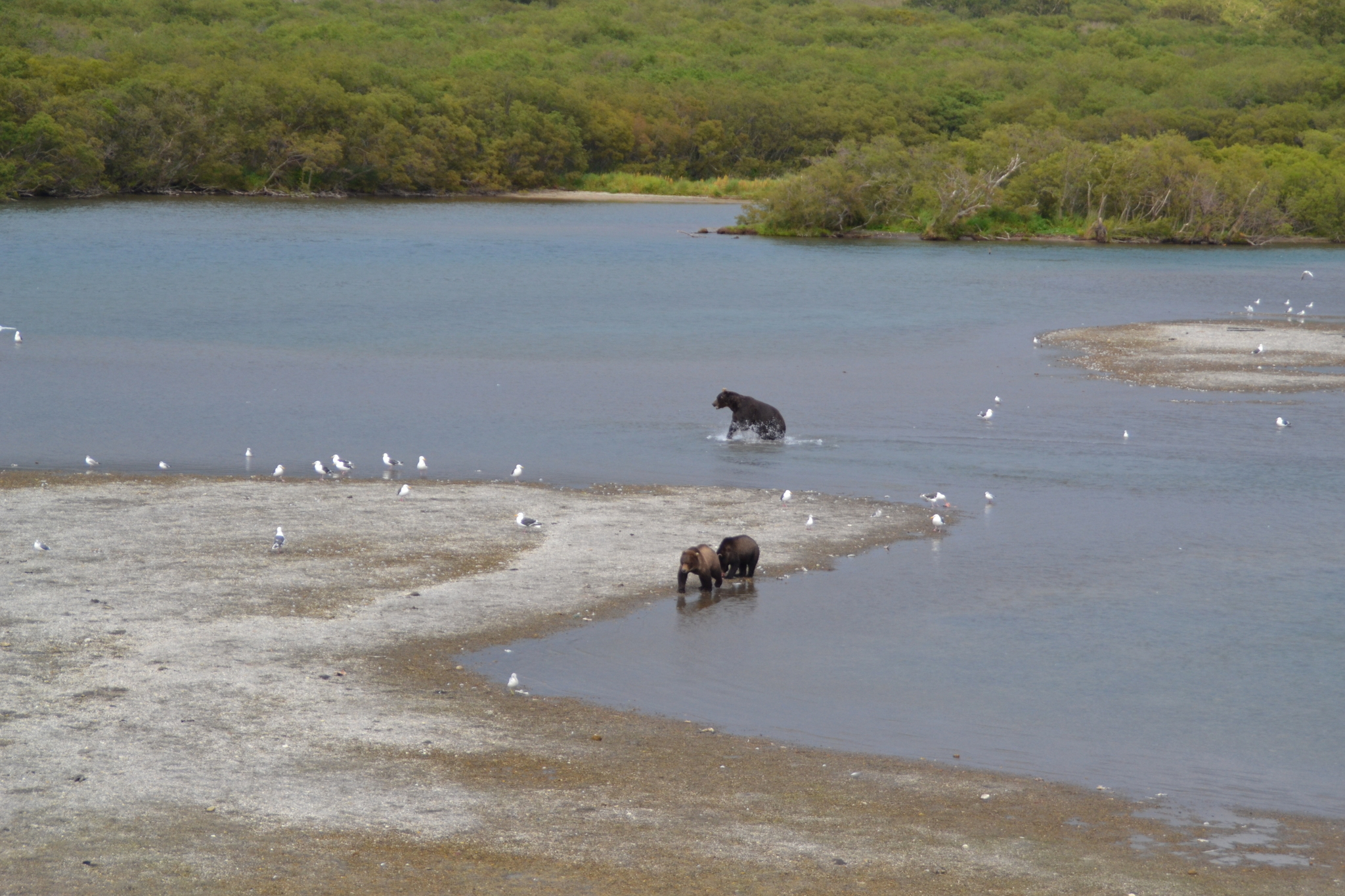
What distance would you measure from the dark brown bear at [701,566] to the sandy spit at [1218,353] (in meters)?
19.1

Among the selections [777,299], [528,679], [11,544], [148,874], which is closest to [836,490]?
[528,679]

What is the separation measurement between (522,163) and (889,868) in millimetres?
108942

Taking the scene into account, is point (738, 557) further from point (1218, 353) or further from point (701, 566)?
point (1218, 353)

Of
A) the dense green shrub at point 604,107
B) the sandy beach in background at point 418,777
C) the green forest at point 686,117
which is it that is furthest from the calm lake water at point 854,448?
the dense green shrub at point 604,107

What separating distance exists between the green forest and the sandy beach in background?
65015mm

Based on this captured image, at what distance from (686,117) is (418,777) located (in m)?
122

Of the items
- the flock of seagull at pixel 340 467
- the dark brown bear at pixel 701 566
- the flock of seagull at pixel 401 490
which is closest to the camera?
the dark brown bear at pixel 701 566

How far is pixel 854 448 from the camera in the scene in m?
24.3

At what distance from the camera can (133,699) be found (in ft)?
38.0

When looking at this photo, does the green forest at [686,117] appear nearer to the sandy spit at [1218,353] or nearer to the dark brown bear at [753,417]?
the sandy spit at [1218,353]

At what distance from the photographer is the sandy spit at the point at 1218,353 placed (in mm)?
32156

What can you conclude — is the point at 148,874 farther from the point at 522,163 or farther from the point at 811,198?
the point at 522,163

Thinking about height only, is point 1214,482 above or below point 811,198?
below

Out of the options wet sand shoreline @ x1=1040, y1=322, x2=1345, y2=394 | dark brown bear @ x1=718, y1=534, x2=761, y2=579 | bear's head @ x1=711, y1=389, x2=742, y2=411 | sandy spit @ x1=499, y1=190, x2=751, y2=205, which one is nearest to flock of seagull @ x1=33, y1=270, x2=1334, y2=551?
dark brown bear @ x1=718, y1=534, x2=761, y2=579
